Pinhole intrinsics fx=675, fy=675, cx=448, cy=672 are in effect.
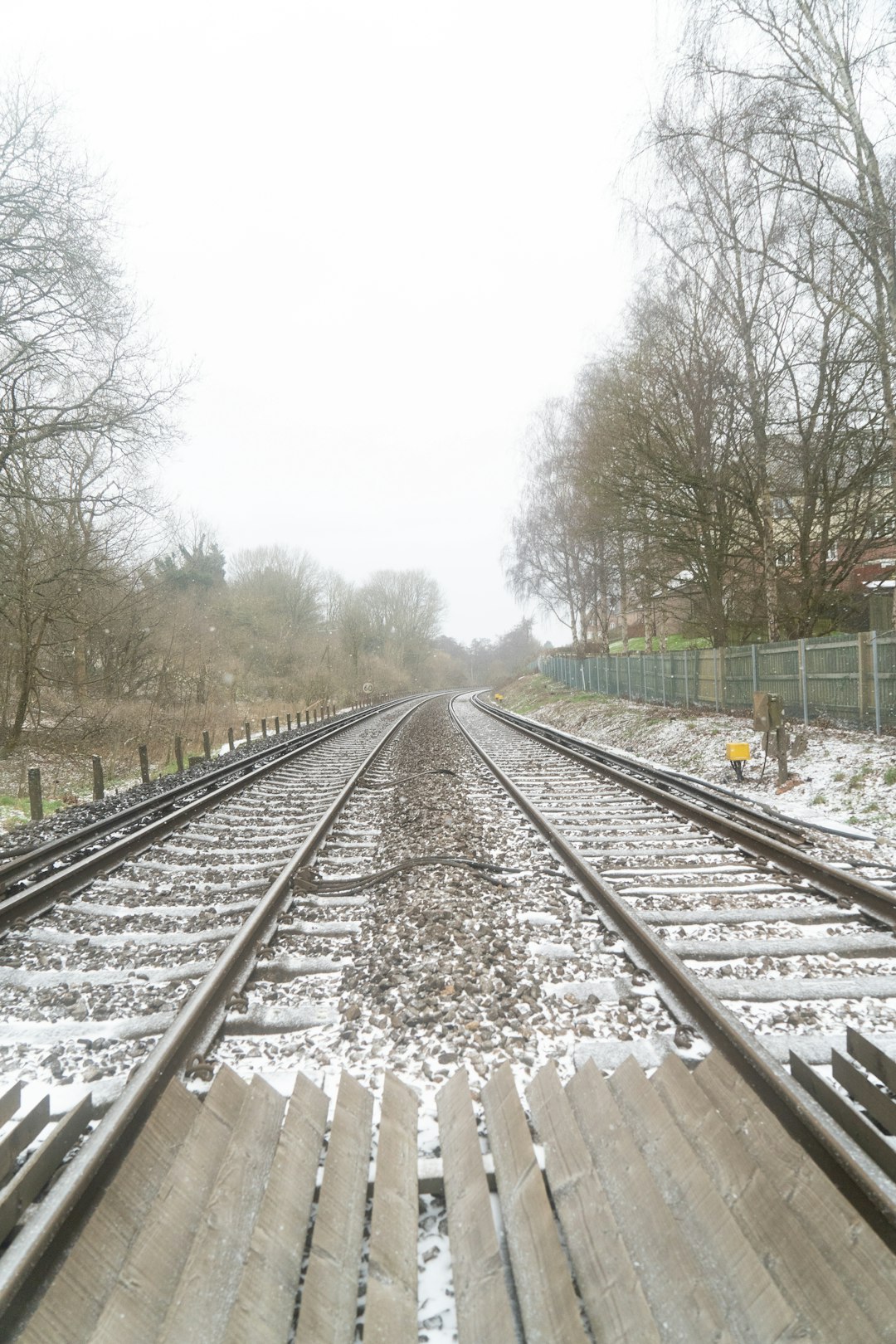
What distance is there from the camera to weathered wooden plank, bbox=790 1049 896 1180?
1.85 m

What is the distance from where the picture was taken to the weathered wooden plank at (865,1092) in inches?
80.4

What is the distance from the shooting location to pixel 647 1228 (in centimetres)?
168

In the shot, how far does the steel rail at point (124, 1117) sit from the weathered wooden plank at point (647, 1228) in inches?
54.6

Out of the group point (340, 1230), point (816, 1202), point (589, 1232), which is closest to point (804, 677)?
point (816, 1202)

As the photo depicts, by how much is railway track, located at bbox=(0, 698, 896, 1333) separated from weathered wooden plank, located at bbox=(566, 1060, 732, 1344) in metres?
0.36

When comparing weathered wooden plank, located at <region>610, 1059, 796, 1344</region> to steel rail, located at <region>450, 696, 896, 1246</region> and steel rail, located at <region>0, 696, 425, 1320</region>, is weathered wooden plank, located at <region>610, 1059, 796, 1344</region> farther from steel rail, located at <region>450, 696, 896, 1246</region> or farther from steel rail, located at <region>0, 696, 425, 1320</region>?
steel rail, located at <region>0, 696, 425, 1320</region>

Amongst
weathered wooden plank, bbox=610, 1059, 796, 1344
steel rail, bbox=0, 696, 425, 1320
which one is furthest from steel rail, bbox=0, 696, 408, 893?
weathered wooden plank, bbox=610, 1059, 796, 1344

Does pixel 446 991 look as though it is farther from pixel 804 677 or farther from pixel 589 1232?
pixel 804 677

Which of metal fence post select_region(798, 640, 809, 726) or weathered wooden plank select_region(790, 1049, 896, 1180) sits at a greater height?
metal fence post select_region(798, 640, 809, 726)

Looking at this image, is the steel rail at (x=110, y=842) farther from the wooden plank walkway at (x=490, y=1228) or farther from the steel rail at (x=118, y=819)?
the wooden plank walkway at (x=490, y=1228)

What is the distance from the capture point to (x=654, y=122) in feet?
32.9

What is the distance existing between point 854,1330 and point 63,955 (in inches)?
151

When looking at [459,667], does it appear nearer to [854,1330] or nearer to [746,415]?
[746,415]

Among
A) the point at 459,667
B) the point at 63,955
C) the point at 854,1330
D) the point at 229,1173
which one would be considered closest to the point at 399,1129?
the point at 229,1173
